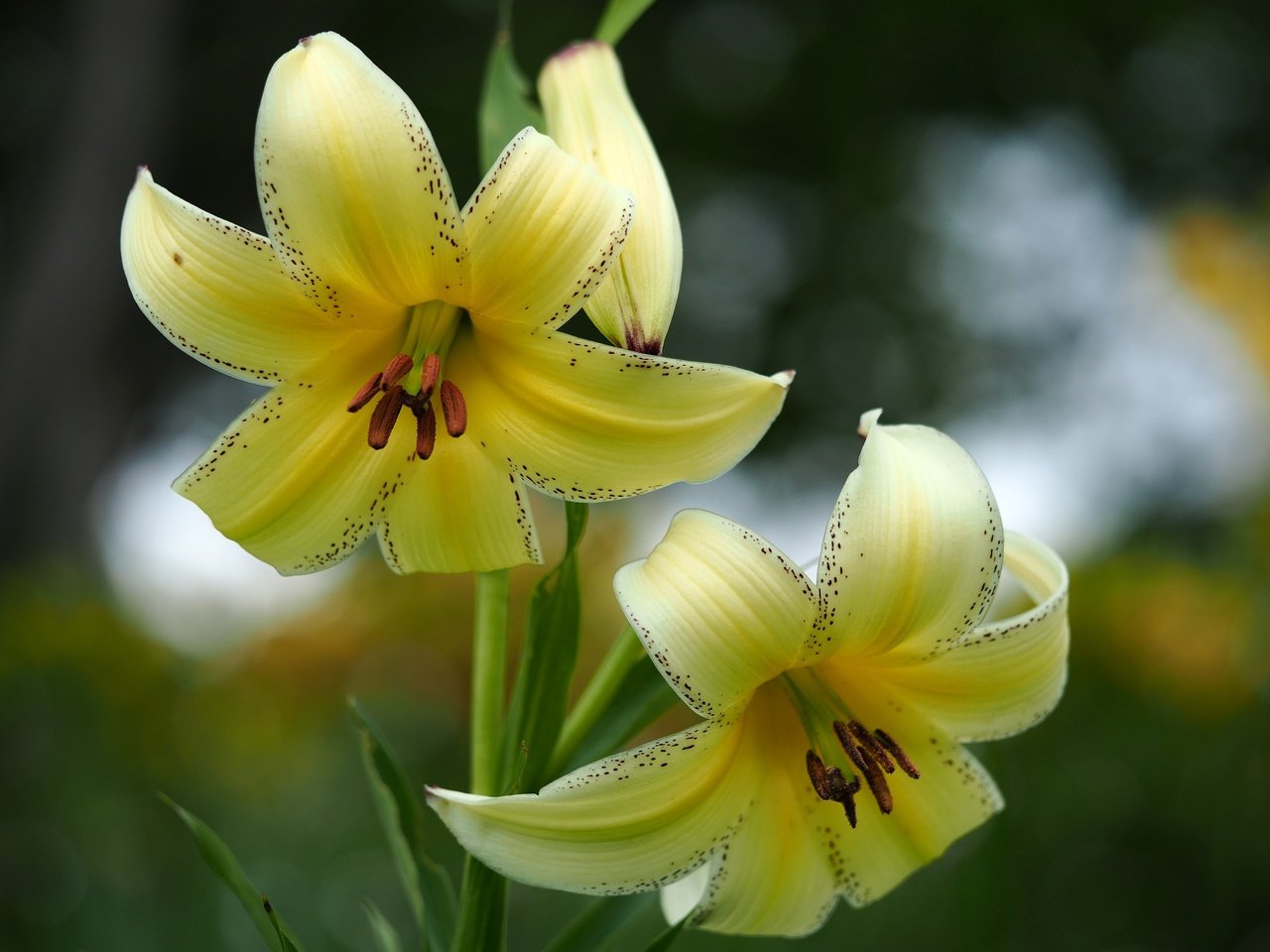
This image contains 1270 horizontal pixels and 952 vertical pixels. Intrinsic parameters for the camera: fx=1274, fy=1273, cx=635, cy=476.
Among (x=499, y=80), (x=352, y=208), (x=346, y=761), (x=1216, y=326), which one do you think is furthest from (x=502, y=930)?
(x=1216, y=326)

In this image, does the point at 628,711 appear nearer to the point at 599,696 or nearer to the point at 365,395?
the point at 599,696

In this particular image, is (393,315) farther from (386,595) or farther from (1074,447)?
(1074,447)

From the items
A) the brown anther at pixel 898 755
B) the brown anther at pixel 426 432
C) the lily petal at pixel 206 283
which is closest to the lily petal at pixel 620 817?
the brown anther at pixel 898 755

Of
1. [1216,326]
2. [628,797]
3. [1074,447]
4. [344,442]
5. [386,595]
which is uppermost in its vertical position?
[344,442]

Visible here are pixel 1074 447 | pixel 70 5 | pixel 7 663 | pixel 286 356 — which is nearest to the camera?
pixel 286 356

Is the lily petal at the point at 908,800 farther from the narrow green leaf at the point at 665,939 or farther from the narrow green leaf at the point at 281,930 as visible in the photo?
the narrow green leaf at the point at 281,930

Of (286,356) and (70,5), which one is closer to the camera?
(286,356)

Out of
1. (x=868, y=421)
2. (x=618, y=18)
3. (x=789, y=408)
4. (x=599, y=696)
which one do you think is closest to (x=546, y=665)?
(x=599, y=696)
